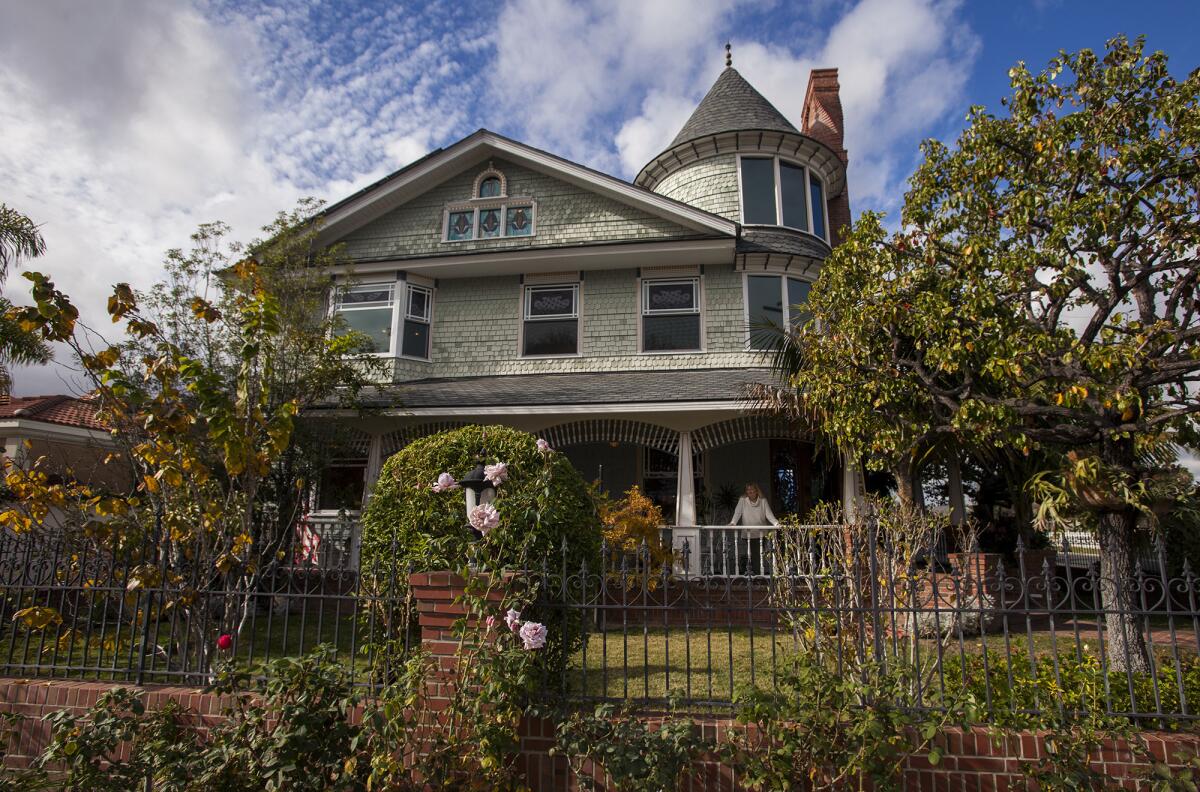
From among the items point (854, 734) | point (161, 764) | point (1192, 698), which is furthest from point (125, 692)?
point (1192, 698)

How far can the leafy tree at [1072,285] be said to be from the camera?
595 centimetres

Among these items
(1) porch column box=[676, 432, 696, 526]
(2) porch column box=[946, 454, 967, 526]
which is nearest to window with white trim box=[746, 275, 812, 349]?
(1) porch column box=[676, 432, 696, 526]

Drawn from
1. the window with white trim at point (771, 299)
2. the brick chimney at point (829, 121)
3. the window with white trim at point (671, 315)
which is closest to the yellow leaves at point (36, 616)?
the window with white trim at point (671, 315)

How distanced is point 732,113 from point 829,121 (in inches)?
161

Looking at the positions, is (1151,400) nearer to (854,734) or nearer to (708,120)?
(854,734)

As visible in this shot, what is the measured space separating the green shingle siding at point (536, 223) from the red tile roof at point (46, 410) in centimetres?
704

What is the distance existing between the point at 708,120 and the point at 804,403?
8.62 meters

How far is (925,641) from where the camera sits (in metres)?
8.36

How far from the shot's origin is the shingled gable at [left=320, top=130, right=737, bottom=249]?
14.5 m

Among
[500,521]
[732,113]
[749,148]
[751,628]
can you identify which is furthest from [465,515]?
[732,113]

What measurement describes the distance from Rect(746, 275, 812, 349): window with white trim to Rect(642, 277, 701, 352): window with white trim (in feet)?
3.25

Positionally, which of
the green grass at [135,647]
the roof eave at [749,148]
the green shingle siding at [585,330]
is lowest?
the green grass at [135,647]

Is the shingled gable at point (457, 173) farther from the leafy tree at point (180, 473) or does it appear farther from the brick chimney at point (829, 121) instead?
the leafy tree at point (180, 473)

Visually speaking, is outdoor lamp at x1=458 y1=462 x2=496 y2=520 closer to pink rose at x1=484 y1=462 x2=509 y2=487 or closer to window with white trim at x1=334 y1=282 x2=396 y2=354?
pink rose at x1=484 y1=462 x2=509 y2=487
